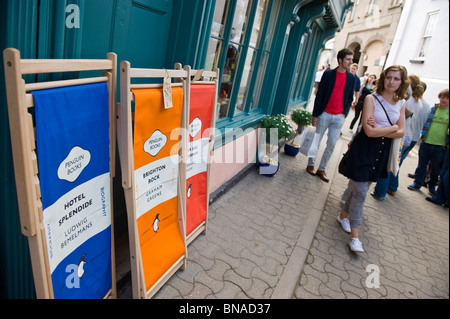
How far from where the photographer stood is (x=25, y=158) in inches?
47.8

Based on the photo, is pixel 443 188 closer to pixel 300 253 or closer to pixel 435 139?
pixel 435 139

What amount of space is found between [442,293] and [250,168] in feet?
10.2

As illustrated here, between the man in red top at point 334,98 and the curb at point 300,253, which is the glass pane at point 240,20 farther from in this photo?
the curb at point 300,253

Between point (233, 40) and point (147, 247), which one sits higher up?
point (233, 40)

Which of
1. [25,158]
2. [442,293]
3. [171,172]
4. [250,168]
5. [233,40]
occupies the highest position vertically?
[233,40]

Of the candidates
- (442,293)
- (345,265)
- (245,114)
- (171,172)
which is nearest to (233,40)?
(245,114)

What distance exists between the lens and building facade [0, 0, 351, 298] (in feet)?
4.88

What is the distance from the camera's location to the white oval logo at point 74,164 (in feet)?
4.72

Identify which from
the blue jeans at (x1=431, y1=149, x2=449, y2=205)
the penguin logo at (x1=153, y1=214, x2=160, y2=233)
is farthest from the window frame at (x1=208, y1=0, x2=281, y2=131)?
the blue jeans at (x1=431, y1=149, x2=449, y2=205)

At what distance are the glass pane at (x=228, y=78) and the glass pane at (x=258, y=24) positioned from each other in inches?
21.4

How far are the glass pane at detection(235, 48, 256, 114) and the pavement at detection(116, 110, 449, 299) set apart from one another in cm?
122

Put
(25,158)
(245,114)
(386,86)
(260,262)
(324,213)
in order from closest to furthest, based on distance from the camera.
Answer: (25,158)
(260,262)
(386,86)
(324,213)
(245,114)

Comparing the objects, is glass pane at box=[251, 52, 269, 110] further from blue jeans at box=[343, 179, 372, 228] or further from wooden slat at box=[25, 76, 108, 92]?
wooden slat at box=[25, 76, 108, 92]
